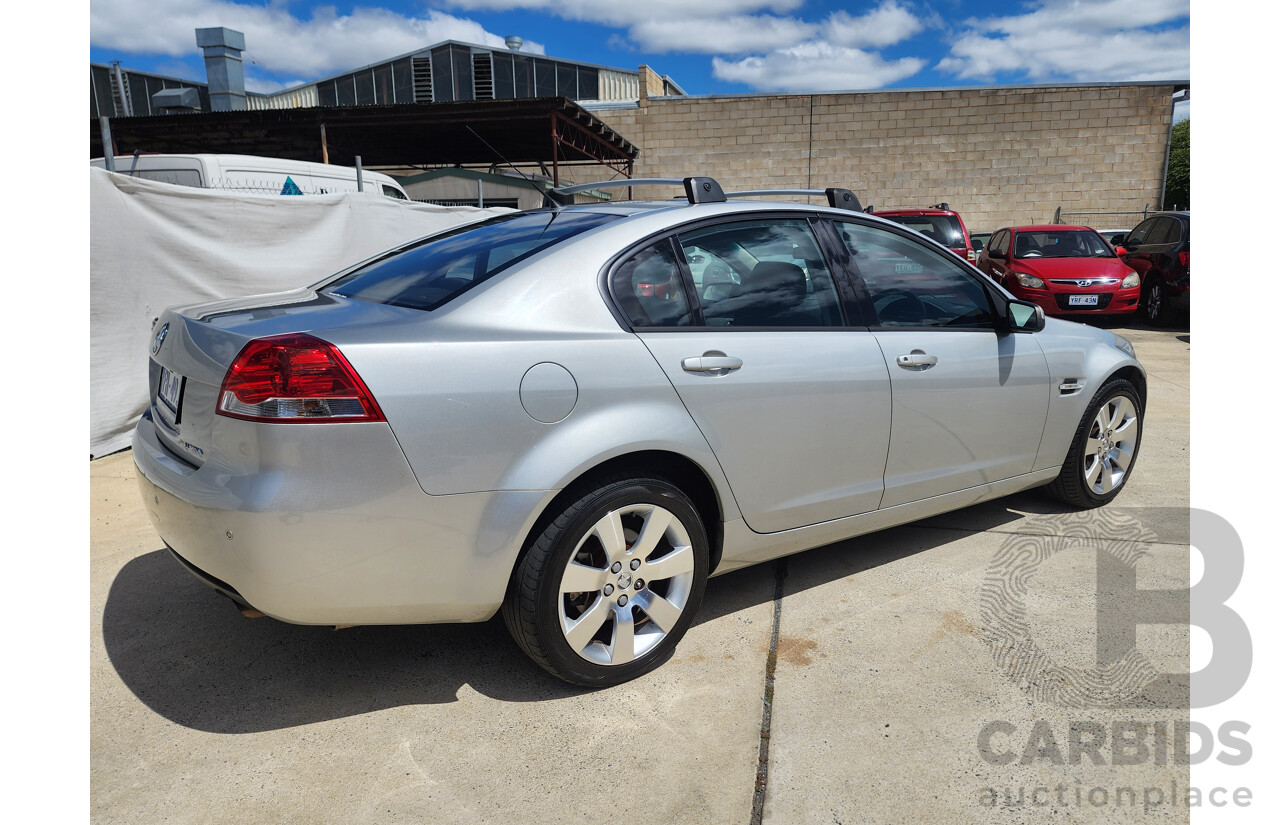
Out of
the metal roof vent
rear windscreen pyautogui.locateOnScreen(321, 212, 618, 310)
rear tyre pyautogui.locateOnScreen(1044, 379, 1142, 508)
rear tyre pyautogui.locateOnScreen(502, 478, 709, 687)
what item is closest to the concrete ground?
rear tyre pyautogui.locateOnScreen(502, 478, 709, 687)

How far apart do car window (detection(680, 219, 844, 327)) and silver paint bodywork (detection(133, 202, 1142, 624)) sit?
75 millimetres

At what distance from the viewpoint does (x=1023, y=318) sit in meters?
3.67

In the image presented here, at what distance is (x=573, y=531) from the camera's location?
2.44 meters

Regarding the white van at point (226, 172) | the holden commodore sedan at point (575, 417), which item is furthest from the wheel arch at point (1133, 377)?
the white van at point (226, 172)

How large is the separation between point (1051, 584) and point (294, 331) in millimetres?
3042

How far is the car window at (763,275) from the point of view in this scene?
2865mm

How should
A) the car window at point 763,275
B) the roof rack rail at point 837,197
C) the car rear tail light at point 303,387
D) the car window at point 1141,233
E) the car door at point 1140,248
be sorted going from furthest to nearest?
the car window at point 1141,233, the car door at point 1140,248, the roof rack rail at point 837,197, the car window at point 763,275, the car rear tail light at point 303,387

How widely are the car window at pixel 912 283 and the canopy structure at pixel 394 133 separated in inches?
498

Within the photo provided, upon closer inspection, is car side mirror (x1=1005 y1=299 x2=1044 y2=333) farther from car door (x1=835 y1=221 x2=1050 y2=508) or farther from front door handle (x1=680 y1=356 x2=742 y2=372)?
front door handle (x1=680 y1=356 x2=742 y2=372)

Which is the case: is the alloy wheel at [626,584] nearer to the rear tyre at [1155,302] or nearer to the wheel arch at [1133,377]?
the wheel arch at [1133,377]

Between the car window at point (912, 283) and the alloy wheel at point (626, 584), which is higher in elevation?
the car window at point (912, 283)

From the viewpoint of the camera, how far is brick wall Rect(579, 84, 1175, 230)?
25.2 metres

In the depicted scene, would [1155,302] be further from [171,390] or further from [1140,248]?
[171,390]

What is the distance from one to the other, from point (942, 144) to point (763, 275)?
84.3 ft
